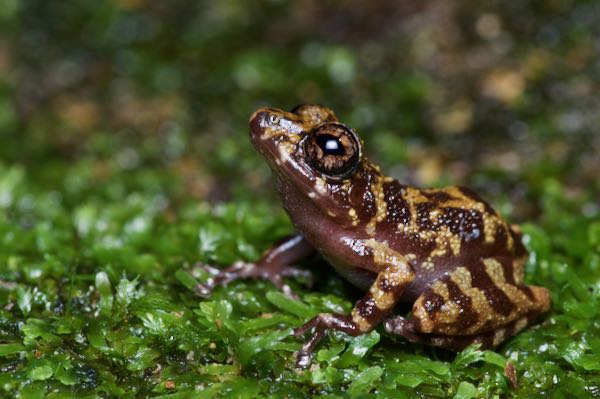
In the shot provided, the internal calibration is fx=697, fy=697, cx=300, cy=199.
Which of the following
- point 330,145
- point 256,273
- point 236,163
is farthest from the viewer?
point 236,163

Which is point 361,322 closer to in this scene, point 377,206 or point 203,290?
point 377,206

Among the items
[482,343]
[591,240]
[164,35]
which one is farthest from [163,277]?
[164,35]

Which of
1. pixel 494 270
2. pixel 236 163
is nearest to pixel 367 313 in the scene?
pixel 494 270

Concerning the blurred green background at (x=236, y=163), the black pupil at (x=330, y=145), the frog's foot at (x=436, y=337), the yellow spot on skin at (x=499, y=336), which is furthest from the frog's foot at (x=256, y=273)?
the yellow spot on skin at (x=499, y=336)

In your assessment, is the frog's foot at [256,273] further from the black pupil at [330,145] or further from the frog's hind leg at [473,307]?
the black pupil at [330,145]

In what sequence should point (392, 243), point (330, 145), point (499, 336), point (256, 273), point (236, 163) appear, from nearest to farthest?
point (330, 145)
point (499, 336)
point (392, 243)
point (256, 273)
point (236, 163)

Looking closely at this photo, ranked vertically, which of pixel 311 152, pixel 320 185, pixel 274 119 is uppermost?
pixel 274 119

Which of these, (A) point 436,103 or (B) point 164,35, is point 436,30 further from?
(B) point 164,35
